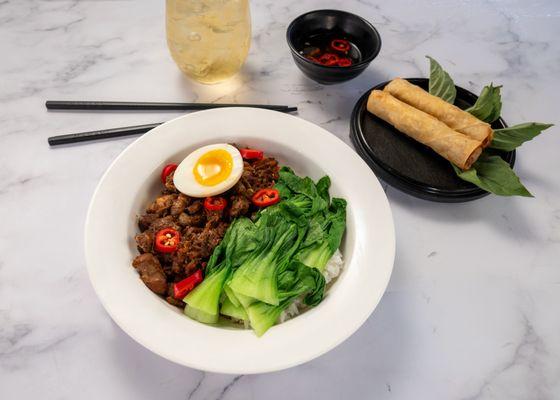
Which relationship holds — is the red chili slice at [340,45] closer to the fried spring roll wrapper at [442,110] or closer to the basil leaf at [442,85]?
the fried spring roll wrapper at [442,110]

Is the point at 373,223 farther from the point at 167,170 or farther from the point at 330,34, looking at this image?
the point at 330,34

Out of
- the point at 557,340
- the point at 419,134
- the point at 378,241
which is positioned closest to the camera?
the point at 378,241

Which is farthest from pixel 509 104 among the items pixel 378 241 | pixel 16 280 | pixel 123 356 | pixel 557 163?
pixel 16 280

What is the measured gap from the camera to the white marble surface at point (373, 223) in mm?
1581

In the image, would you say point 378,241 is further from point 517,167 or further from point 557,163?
point 557,163

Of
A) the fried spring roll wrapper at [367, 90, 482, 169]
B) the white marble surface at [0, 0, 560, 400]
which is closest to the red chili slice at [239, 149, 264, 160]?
the white marble surface at [0, 0, 560, 400]

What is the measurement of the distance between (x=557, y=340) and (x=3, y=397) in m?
2.11

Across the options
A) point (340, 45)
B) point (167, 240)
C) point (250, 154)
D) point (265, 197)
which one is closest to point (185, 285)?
point (167, 240)

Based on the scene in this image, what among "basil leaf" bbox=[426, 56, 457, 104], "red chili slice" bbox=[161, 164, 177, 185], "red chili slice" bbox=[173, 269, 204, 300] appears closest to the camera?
"red chili slice" bbox=[173, 269, 204, 300]

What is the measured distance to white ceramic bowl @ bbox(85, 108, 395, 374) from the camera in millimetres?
1354

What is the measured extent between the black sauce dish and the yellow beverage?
296mm

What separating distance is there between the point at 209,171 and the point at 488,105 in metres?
1.43

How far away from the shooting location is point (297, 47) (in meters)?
2.36

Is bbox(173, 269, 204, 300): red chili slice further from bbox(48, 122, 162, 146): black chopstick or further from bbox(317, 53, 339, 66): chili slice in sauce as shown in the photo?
bbox(317, 53, 339, 66): chili slice in sauce
